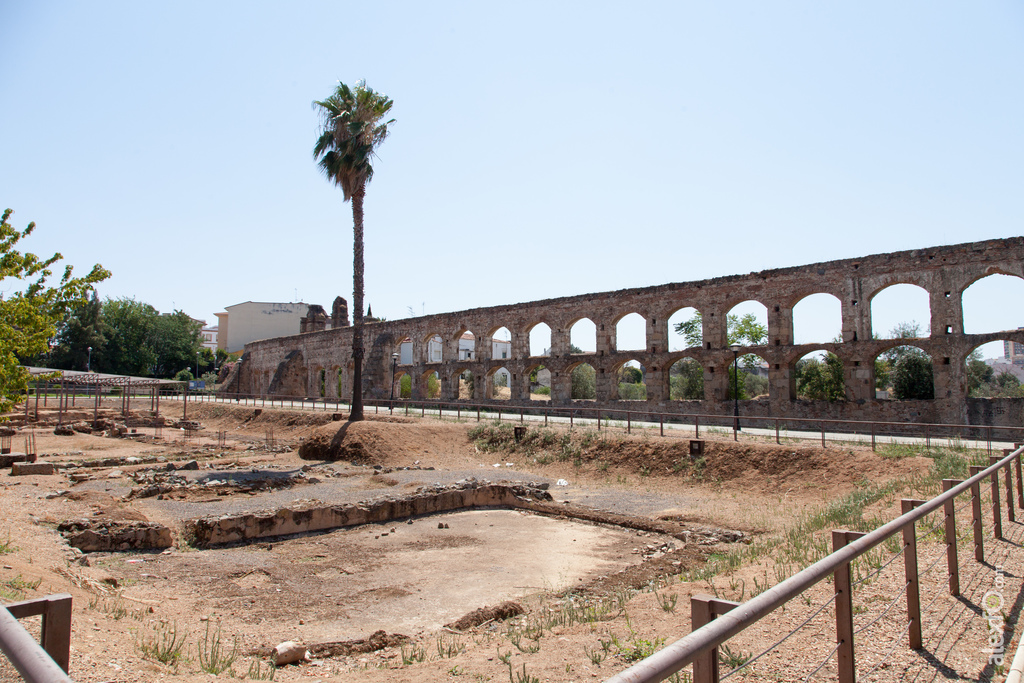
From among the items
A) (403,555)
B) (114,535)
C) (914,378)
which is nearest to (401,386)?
(914,378)

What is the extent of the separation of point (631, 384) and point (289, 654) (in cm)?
4789

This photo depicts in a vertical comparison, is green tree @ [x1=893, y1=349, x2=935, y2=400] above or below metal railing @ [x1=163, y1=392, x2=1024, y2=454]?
above

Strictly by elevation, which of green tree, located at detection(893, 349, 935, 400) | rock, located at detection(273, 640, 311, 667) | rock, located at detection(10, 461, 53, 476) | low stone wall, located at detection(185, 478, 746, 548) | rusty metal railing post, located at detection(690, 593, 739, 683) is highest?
green tree, located at detection(893, 349, 935, 400)

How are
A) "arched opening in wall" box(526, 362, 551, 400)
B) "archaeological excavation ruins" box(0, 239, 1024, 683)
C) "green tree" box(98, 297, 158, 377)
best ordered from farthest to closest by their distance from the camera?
"green tree" box(98, 297, 158, 377) → "arched opening in wall" box(526, 362, 551, 400) → "archaeological excavation ruins" box(0, 239, 1024, 683)

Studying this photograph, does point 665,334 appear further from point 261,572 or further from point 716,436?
point 261,572

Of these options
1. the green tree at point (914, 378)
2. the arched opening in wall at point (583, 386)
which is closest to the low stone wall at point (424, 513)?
the green tree at point (914, 378)

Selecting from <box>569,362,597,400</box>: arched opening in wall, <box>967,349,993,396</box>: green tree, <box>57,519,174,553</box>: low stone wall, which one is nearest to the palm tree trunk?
<box>57,519,174,553</box>: low stone wall

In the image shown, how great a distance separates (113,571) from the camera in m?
8.24

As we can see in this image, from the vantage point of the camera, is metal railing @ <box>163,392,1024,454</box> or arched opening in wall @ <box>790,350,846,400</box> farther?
arched opening in wall @ <box>790,350,846,400</box>

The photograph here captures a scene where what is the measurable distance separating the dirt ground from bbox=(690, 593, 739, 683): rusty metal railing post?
98.6 inches

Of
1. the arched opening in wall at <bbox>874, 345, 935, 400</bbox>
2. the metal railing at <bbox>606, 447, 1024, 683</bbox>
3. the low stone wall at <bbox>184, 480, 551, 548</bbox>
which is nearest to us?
the metal railing at <bbox>606, 447, 1024, 683</bbox>

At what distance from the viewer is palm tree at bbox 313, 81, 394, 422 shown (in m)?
23.3

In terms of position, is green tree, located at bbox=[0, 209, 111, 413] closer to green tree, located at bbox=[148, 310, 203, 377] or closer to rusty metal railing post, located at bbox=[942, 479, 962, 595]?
rusty metal railing post, located at bbox=[942, 479, 962, 595]

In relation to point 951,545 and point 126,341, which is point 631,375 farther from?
point 951,545
